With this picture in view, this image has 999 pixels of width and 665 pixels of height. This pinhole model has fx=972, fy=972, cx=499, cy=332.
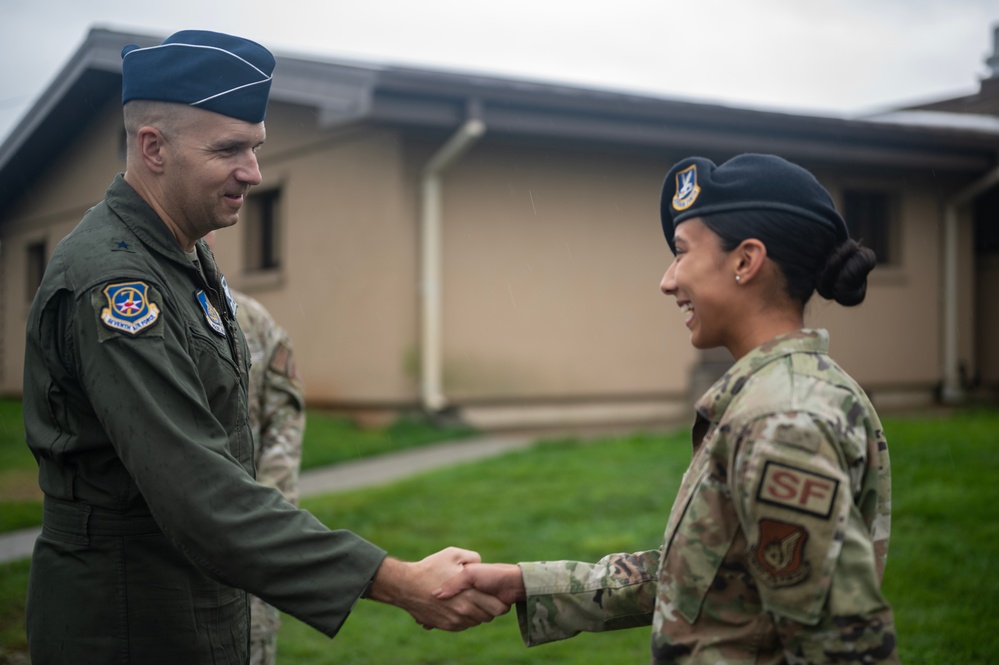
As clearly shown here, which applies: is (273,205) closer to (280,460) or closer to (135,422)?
(280,460)

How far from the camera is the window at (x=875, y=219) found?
1409 centimetres

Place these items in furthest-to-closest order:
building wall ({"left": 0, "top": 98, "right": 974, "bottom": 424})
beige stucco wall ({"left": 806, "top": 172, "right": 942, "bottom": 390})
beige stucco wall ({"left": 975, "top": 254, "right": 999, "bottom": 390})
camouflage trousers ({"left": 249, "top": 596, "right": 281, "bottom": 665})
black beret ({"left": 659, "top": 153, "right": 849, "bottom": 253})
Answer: beige stucco wall ({"left": 975, "top": 254, "right": 999, "bottom": 390}) < beige stucco wall ({"left": 806, "top": 172, "right": 942, "bottom": 390}) < building wall ({"left": 0, "top": 98, "right": 974, "bottom": 424}) < camouflage trousers ({"left": 249, "top": 596, "right": 281, "bottom": 665}) < black beret ({"left": 659, "top": 153, "right": 849, "bottom": 253})

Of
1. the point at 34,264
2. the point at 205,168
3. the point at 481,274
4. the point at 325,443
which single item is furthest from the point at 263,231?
the point at 205,168

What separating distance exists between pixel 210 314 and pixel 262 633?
5.59ft

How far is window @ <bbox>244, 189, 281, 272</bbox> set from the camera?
41.7ft

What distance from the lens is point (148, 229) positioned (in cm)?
248

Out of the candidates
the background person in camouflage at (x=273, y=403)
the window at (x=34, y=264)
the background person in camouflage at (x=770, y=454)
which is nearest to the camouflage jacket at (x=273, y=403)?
the background person in camouflage at (x=273, y=403)

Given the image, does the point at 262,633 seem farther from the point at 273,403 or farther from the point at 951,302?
the point at 951,302

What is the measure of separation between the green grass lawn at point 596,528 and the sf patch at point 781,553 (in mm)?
3175

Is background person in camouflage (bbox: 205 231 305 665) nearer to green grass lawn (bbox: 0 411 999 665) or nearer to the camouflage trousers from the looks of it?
the camouflage trousers

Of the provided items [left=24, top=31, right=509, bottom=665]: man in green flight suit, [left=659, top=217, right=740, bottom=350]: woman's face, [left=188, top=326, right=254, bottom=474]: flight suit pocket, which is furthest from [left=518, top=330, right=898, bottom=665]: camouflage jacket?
[left=188, top=326, right=254, bottom=474]: flight suit pocket

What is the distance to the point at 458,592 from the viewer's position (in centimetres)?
273

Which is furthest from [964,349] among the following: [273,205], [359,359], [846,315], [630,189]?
[273,205]

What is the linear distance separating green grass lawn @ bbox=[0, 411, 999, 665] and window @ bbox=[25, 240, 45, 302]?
36.1 feet
